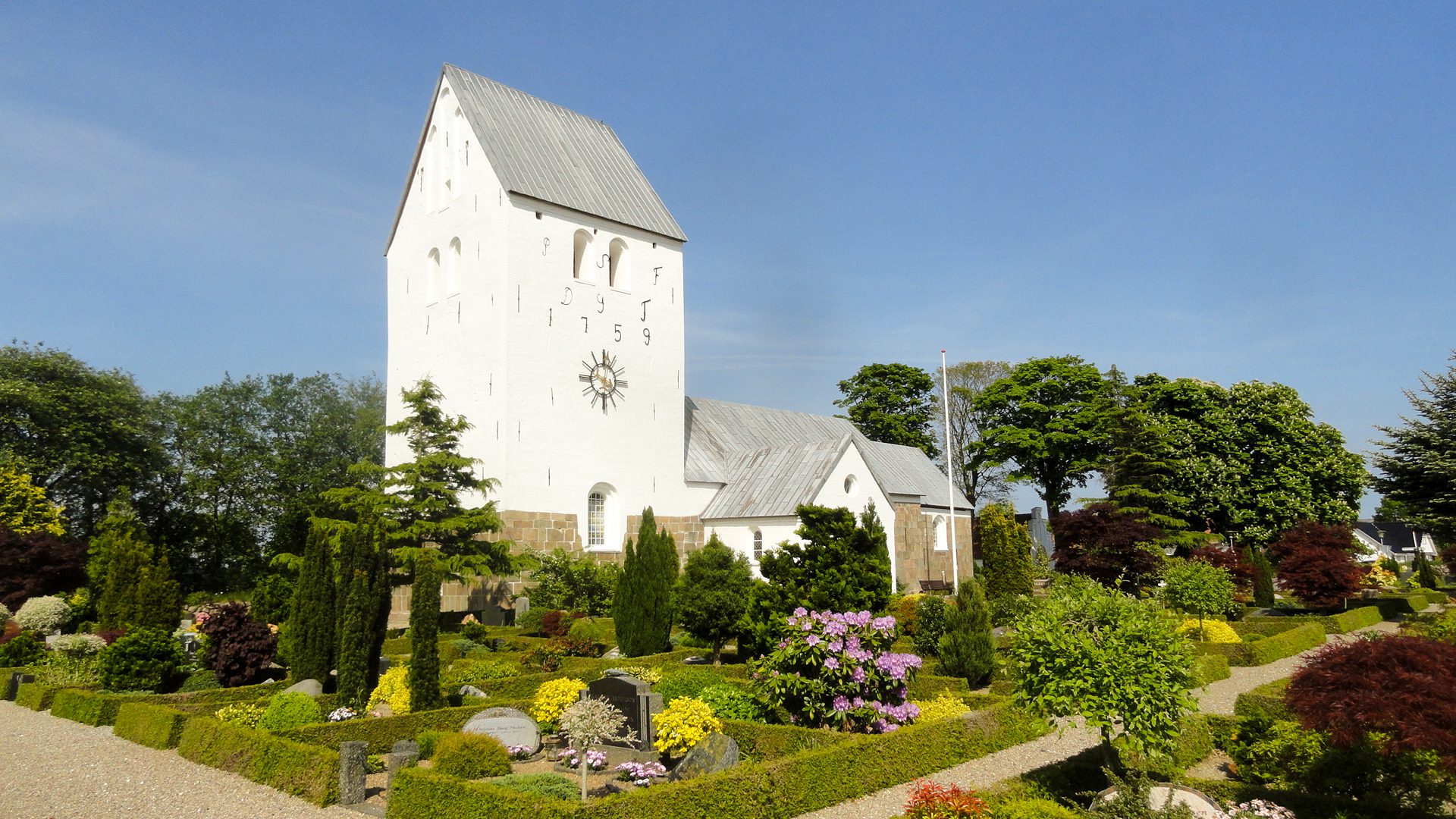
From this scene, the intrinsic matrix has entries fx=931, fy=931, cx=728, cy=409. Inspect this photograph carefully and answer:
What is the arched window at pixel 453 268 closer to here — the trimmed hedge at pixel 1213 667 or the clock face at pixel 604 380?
the clock face at pixel 604 380

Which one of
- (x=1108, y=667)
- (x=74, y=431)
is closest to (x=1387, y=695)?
(x=1108, y=667)

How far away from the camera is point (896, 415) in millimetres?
40906

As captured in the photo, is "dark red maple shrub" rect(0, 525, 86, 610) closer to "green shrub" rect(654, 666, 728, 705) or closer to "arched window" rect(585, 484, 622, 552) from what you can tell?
"arched window" rect(585, 484, 622, 552)

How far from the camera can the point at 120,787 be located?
343 inches

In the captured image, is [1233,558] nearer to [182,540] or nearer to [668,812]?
[668,812]

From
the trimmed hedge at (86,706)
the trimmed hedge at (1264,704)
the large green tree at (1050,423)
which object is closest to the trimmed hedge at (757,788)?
the trimmed hedge at (1264,704)

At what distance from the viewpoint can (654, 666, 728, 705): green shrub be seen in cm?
1135

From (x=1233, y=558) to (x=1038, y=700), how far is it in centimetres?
1536

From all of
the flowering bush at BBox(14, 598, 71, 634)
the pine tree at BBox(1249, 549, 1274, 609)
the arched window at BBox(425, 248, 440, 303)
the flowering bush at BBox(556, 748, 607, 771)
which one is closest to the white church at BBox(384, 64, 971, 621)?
the arched window at BBox(425, 248, 440, 303)

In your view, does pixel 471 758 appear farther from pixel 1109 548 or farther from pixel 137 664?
pixel 1109 548

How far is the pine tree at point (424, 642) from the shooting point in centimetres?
1062

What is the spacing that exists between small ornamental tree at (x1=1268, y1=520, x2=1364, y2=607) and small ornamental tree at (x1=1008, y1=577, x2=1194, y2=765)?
52.4 feet

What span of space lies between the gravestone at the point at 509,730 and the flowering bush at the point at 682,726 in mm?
1668

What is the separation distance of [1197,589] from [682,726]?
1174cm
